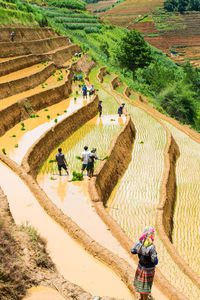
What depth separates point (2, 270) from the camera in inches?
228

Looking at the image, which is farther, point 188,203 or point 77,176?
point 188,203

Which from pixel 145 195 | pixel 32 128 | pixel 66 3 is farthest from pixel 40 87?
pixel 66 3

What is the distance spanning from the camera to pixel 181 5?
88.1 meters

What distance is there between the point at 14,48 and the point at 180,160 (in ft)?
54.2

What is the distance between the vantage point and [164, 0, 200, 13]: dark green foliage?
87750mm

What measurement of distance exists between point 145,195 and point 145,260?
8.32 m

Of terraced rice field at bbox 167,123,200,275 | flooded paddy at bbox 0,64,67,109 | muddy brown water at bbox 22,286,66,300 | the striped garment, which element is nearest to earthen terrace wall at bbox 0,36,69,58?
flooded paddy at bbox 0,64,67,109

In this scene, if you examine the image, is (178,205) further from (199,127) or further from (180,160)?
(199,127)

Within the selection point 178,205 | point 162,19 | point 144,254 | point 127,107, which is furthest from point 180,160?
point 162,19

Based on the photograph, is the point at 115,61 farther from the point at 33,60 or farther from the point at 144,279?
the point at 144,279

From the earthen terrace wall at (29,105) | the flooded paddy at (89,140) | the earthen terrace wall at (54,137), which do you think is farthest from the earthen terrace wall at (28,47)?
the flooded paddy at (89,140)

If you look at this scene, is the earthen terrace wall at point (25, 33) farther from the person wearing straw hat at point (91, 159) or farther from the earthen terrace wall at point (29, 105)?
the person wearing straw hat at point (91, 159)

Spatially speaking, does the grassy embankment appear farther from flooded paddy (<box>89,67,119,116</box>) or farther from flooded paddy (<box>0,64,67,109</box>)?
flooded paddy (<box>0,64,67,109</box>)

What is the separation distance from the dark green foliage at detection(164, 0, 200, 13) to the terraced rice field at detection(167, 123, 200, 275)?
74541 mm
